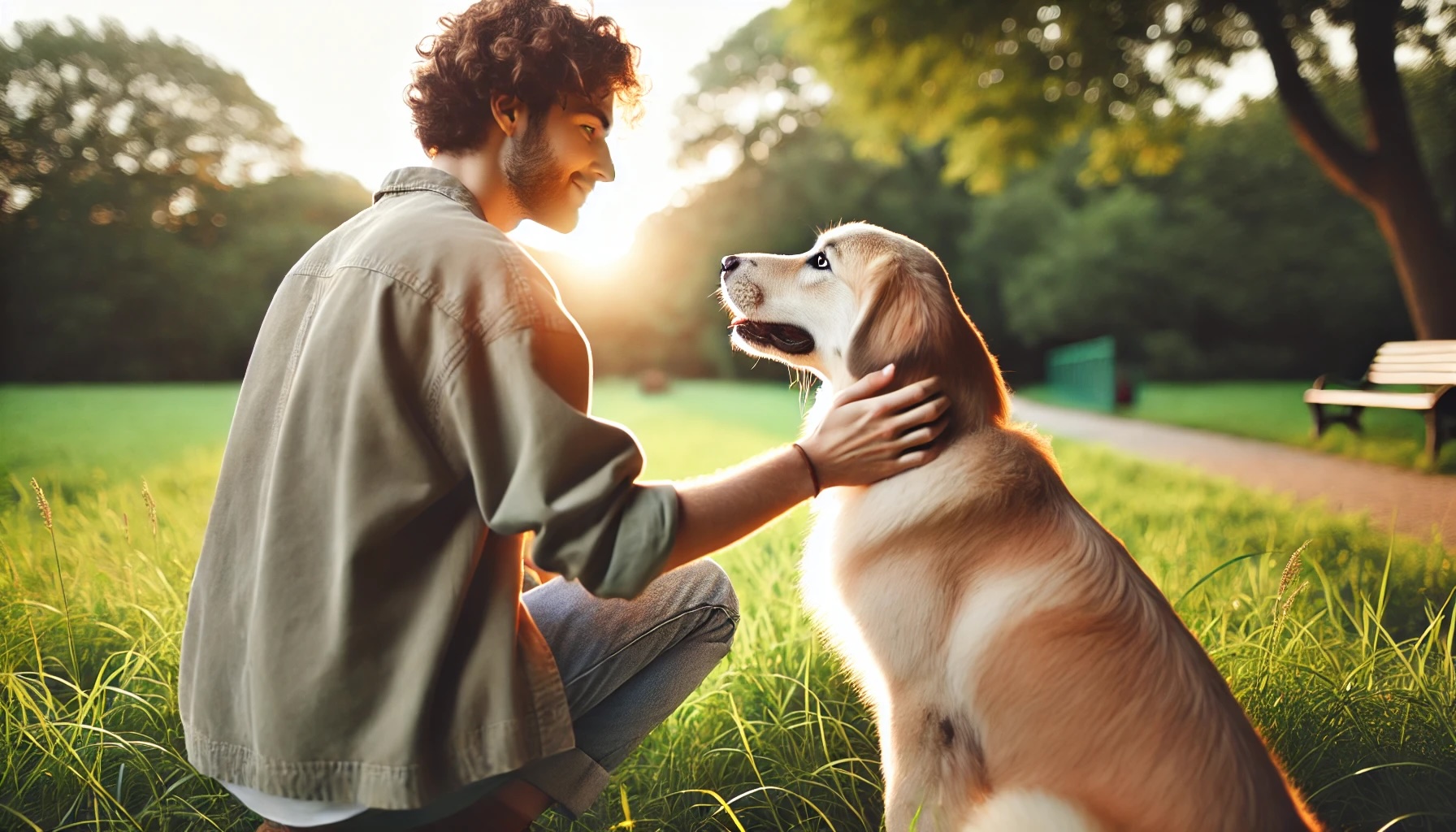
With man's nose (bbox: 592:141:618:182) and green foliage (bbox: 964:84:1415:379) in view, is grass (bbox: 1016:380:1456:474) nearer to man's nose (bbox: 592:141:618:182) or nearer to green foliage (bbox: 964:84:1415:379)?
green foliage (bbox: 964:84:1415:379)

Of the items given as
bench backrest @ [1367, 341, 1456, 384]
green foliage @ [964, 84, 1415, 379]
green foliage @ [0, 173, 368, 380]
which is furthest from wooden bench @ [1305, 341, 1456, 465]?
green foliage @ [0, 173, 368, 380]

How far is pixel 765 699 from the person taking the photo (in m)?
2.30

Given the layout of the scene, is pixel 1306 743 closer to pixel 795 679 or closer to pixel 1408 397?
pixel 795 679

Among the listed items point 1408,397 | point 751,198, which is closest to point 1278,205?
point 1408,397

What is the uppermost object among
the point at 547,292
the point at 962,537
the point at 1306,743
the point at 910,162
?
the point at 910,162

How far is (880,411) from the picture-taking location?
148 centimetres

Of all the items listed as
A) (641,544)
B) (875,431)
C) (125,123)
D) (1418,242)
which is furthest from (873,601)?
(125,123)

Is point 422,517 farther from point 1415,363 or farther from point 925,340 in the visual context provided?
point 1415,363

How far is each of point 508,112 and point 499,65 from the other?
0.08 metres

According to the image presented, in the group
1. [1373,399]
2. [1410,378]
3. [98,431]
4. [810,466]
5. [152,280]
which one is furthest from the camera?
[152,280]

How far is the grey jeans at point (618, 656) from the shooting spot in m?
1.45

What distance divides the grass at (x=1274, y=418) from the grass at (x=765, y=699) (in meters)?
1.28

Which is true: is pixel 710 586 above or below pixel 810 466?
below

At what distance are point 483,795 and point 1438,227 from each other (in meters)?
5.45
